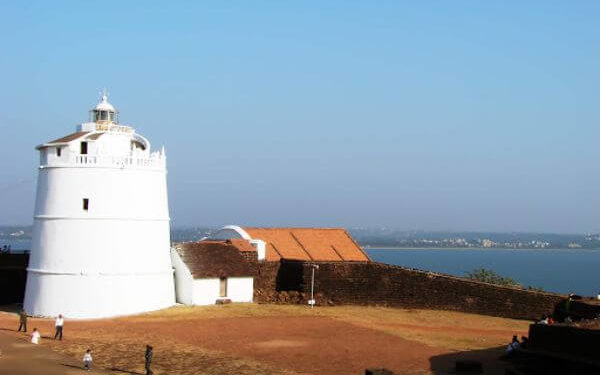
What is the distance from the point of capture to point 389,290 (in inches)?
1325

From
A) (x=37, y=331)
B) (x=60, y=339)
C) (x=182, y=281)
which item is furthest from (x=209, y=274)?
(x=37, y=331)

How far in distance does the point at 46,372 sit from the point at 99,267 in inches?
396

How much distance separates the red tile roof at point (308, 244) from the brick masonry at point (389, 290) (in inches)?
93.2

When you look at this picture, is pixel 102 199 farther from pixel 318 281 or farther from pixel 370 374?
pixel 370 374

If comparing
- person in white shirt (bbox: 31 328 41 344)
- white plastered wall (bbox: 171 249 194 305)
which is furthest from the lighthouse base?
person in white shirt (bbox: 31 328 41 344)

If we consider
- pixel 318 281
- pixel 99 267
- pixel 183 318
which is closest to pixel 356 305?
pixel 318 281

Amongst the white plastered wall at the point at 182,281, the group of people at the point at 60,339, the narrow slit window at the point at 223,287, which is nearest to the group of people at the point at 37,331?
the group of people at the point at 60,339

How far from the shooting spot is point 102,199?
30.7 m

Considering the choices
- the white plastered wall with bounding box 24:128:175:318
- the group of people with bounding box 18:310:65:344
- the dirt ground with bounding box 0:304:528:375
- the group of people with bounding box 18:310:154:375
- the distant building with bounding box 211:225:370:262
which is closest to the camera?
the group of people with bounding box 18:310:154:375

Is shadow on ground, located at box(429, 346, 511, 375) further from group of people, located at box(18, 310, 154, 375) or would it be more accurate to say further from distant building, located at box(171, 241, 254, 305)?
distant building, located at box(171, 241, 254, 305)

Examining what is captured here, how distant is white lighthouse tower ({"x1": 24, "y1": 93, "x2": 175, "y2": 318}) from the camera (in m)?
30.5

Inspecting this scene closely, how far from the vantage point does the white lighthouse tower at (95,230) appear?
30453 mm

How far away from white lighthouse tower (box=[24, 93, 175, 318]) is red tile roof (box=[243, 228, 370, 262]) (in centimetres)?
750

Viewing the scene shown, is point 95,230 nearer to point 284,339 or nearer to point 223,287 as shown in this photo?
point 223,287
